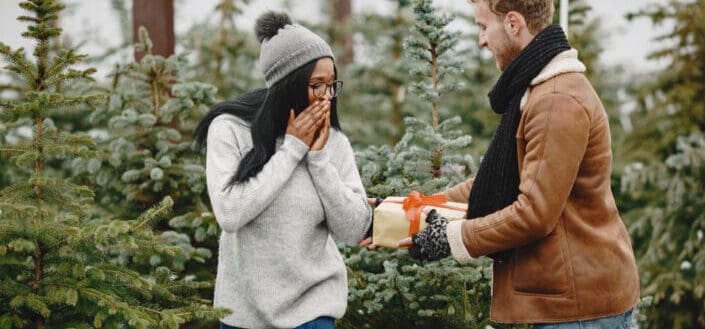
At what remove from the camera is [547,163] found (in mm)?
2412

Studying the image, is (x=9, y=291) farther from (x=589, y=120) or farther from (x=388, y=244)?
(x=589, y=120)

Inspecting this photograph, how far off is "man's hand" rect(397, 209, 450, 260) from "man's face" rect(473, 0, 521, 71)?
0.63 meters

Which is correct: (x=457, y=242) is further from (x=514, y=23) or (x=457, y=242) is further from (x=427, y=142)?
(x=427, y=142)

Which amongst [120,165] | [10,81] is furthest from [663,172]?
[10,81]

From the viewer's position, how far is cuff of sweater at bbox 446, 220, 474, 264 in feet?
8.63

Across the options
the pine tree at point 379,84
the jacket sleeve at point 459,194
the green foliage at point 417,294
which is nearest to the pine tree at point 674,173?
the pine tree at point 379,84

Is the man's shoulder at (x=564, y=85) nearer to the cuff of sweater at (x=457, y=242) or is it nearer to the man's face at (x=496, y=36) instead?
the man's face at (x=496, y=36)

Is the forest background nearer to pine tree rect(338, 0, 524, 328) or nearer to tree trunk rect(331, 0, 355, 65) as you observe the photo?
pine tree rect(338, 0, 524, 328)

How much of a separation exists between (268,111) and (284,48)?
0.24 m

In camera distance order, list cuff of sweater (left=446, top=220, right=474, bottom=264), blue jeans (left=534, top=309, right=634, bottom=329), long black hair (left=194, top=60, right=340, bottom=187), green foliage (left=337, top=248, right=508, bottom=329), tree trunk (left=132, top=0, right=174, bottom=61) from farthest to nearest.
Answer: tree trunk (left=132, top=0, right=174, bottom=61) → green foliage (left=337, top=248, right=508, bottom=329) → long black hair (left=194, top=60, right=340, bottom=187) → cuff of sweater (left=446, top=220, right=474, bottom=264) → blue jeans (left=534, top=309, right=634, bottom=329)

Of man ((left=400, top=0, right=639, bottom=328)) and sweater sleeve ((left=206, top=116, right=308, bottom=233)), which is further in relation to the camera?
sweater sleeve ((left=206, top=116, right=308, bottom=233))

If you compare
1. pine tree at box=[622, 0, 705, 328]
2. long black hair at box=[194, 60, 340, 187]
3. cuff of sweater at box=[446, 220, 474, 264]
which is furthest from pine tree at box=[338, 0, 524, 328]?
pine tree at box=[622, 0, 705, 328]

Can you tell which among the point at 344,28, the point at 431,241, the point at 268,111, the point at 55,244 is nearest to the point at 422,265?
the point at 431,241

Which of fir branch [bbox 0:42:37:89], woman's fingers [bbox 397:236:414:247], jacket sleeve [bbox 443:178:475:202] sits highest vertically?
fir branch [bbox 0:42:37:89]
